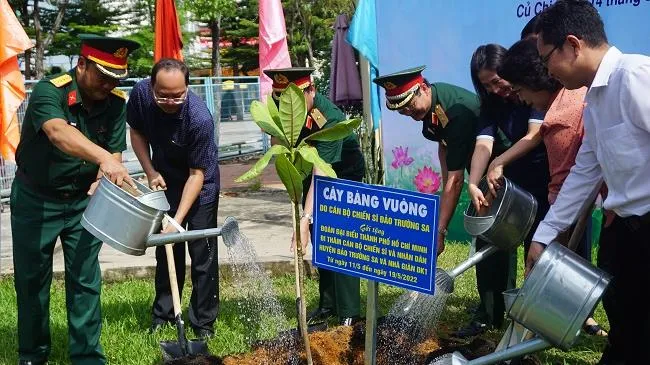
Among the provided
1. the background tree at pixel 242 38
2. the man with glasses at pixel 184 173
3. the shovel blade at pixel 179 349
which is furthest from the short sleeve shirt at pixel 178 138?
the background tree at pixel 242 38

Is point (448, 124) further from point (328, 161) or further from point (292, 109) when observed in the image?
point (292, 109)

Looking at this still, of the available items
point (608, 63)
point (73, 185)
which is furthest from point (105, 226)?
point (608, 63)

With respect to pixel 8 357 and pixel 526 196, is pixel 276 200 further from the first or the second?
pixel 526 196

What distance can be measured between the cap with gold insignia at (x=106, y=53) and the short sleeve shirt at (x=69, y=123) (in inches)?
9.4

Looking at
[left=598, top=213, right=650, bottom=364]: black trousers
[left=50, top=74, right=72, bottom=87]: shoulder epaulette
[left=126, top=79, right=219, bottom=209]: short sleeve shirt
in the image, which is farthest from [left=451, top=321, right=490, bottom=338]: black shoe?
[left=50, top=74, right=72, bottom=87]: shoulder epaulette

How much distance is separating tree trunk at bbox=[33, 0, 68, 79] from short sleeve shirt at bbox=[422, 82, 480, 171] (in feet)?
69.6

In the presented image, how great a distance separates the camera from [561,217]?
295cm

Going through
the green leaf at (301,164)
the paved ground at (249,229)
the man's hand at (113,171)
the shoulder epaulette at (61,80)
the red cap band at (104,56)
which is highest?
the red cap band at (104,56)

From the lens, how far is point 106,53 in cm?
362

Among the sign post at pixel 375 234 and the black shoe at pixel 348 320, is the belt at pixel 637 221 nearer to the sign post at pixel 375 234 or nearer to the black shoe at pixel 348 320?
the sign post at pixel 375 234

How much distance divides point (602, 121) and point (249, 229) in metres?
5.87

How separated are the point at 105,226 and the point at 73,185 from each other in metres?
0.70

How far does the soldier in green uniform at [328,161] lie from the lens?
4195 millimetres

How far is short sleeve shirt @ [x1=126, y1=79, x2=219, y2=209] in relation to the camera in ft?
14.1
